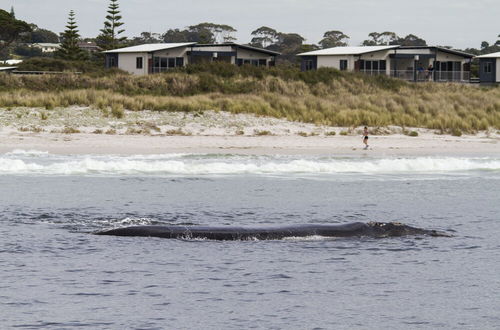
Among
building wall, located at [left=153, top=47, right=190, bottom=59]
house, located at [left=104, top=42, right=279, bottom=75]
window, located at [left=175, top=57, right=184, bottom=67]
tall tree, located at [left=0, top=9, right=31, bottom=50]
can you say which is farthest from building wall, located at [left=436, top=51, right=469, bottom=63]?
tall tree, located at [left=0, top=9, right=31, bottom=50]

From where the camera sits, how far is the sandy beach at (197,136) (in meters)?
34.2

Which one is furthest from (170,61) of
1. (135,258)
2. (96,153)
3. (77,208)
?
(135,258)

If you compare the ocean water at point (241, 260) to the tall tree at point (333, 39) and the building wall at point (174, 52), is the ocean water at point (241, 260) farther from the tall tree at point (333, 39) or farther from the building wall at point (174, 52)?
the tall tree at point (333, 39)

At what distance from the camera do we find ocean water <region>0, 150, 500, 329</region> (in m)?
11.8

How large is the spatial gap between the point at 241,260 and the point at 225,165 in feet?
49.0

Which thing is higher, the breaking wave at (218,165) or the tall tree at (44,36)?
the tall tree at (44,36)

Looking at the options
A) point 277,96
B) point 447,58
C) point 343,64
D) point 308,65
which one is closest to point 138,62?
point 308,65

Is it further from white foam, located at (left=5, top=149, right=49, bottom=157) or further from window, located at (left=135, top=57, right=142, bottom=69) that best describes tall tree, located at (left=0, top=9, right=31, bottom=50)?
white foam, located at (left=5, top=149, right=49, bottom=157)

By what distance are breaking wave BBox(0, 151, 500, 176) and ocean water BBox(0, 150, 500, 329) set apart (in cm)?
176

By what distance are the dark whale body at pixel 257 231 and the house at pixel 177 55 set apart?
58031 millimetres

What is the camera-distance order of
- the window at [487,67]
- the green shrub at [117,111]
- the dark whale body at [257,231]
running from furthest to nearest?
1. the window at [487,67]
2. the green shrub at [117,111]
3. the dark whale body at [257,231]

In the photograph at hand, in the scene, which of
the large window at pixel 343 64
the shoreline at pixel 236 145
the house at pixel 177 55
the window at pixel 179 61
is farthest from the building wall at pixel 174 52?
the shoreline at pixel 236 145

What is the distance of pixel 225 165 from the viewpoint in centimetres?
2970

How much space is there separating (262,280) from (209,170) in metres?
15.7
